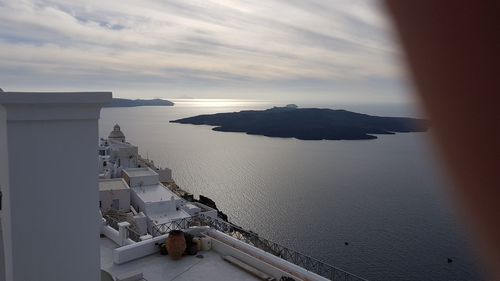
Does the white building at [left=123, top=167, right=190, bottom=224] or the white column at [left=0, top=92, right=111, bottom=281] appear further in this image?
the white building at [left=123, top=167, right=190, bottom=224]

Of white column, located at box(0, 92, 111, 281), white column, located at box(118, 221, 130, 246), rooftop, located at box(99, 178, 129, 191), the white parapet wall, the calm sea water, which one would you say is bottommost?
the calm sea water

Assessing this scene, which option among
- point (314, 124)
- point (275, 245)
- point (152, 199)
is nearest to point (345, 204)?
point (152, 199)

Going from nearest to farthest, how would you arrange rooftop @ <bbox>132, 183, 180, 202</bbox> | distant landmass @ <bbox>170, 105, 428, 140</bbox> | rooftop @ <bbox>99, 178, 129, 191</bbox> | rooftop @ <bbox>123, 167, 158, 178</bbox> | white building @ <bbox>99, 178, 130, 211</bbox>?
1. white building @ <bbox>99, 178, 130, 211</bbox>
2. rooftop @ <bbox>132, 183, 180, 202</bbox>
3. rooftop @ <bbox>99, 178, 129, 191</bbox>
4. rooftop @ <bbox>123, 167, 158, 178</bbox>
5. distant landmass @ <bbox>170, 105, 428, 140</bbox>

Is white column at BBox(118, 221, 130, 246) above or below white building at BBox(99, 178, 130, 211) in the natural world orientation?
above

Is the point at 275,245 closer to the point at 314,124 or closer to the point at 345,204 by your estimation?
the point at 345,204

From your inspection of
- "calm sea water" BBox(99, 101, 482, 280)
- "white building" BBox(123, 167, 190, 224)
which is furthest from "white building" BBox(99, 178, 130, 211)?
"calm sea water" BBox(99, 101, 482, 280)

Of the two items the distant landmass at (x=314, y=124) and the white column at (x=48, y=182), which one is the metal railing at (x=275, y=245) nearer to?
the white column at (x=48, y=182)

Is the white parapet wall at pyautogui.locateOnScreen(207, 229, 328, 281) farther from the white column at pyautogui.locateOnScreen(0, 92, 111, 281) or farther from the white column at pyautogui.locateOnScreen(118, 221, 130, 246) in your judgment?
the white column at pyautogui.locateOnScreen(0, 92, 111, 281)
